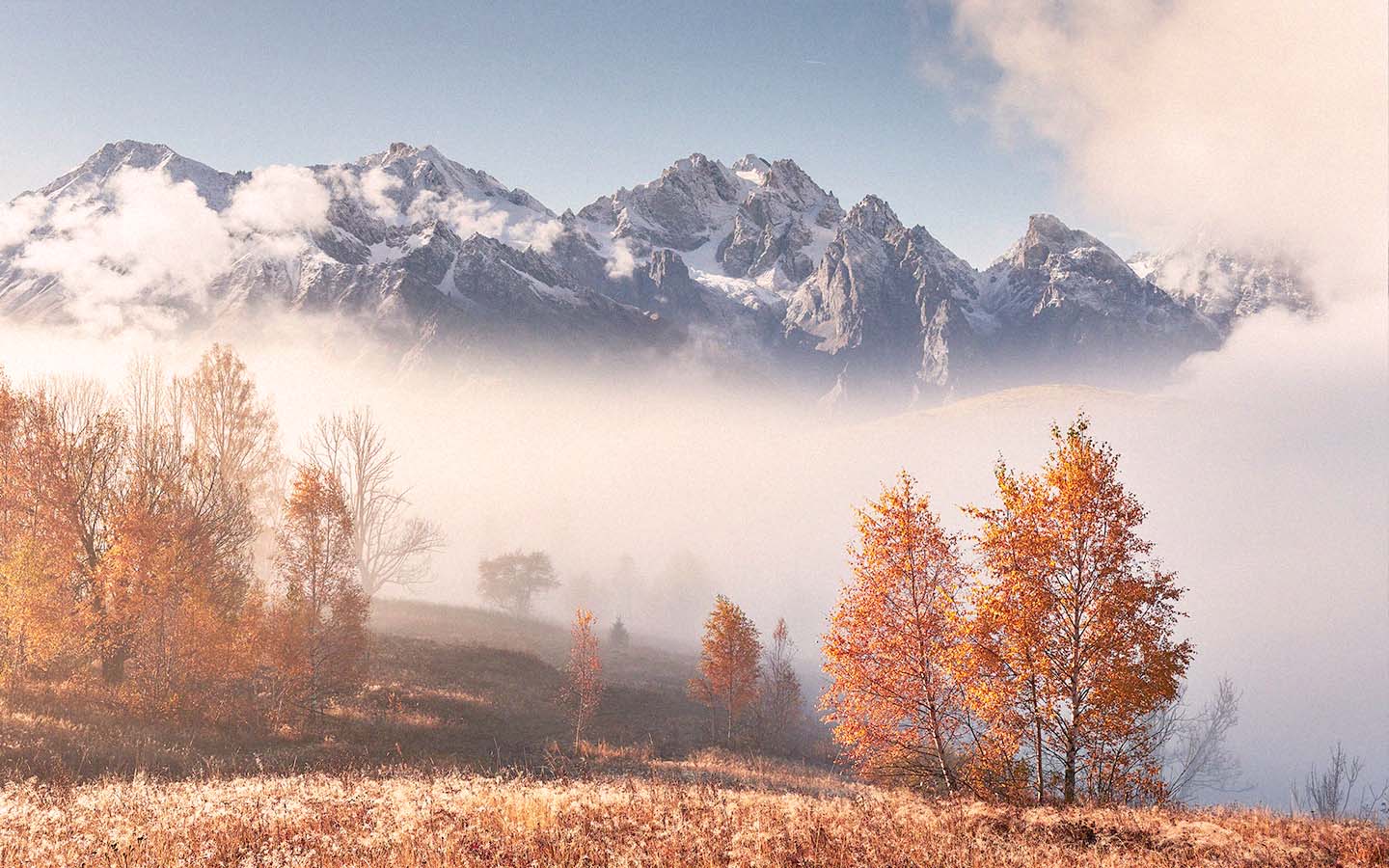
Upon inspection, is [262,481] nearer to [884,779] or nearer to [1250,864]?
[884,779]

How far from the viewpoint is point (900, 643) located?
21.5 m

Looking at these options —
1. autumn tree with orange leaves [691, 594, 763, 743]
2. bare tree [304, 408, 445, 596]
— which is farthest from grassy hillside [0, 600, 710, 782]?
bare tree [304, 408, 445, 596]

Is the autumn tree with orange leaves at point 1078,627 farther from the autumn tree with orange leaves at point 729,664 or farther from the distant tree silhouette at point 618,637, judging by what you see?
the distant tree silhouette at point 618,637

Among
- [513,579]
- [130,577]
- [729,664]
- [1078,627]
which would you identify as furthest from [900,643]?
[513,579]

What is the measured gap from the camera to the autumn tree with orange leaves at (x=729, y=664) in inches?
1693

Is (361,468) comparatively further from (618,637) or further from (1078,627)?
(618,637)

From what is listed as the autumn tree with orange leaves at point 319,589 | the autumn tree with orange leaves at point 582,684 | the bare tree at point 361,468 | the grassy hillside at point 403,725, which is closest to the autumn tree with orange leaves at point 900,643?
the grassy hillside at point 403,725

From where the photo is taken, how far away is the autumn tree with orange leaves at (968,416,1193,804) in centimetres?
1842

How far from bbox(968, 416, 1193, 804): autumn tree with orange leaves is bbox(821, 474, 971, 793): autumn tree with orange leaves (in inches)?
67.0

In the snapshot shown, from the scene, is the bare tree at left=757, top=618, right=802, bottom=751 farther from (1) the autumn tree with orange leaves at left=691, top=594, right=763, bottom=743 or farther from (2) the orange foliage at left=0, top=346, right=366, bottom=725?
(2) the orange foliage at left=0, top=346, right=366, bottom=725

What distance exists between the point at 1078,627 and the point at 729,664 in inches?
1087

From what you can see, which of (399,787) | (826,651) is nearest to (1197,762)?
(826,651)

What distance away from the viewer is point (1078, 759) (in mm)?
20578

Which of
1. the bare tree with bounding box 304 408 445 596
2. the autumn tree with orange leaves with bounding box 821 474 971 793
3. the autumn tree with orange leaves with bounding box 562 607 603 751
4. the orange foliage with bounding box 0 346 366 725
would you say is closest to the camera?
the autumn tree with orange leaves with bounding box 821 474 971 793
